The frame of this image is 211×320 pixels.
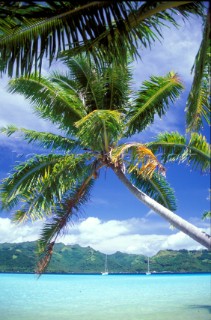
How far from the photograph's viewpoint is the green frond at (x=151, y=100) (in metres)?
10.1

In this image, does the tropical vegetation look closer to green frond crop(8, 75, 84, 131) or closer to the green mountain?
green frond crop(8, 75, 84, 131)

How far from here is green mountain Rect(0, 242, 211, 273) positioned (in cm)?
10169

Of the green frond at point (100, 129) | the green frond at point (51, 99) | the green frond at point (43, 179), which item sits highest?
the green frond at point (51, 99)

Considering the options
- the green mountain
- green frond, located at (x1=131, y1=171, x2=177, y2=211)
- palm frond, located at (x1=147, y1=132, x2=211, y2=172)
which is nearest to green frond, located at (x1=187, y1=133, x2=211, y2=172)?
palm frond, located at (x1=147, y1=132, x2=211, y2=172)

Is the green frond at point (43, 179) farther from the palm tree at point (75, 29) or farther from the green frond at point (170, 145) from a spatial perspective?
the palm tree at point (75, 29)

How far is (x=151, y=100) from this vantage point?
1042 centimetres

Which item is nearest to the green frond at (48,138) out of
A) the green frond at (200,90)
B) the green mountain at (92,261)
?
the green frond at (200,90)

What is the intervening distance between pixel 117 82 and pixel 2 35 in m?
5.89

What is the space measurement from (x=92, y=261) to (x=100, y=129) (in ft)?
366

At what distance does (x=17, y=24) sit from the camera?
532 centimetres

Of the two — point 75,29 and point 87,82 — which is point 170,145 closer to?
point 87,82

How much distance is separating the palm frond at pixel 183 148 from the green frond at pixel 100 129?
1082 mm

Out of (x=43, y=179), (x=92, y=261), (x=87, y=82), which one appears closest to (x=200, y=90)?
(x=87, y=82)

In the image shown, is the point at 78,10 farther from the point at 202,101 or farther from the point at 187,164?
the point at 187,164
